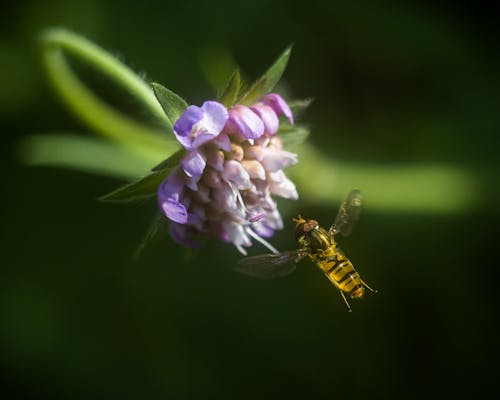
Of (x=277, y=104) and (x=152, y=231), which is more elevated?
→ (x=277, y=104)

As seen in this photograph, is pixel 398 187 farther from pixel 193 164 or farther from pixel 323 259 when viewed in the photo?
pixel 193 164

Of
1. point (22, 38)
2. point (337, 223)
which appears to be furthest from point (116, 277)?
point (337, 223)

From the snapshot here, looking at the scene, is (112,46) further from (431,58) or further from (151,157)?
(431,58)

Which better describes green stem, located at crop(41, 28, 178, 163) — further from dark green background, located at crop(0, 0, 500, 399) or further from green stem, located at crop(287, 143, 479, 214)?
green stem, located at crop(287, 143, 479, 214)

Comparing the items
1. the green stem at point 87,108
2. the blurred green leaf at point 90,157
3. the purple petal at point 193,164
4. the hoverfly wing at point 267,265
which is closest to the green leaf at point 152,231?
the purple petal at point 193,164

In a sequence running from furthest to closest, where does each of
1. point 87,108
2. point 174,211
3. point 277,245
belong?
point 277,245
point 87,108
point 174,211

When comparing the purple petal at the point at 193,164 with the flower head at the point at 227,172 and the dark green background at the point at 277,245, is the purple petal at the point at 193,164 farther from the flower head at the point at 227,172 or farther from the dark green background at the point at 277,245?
the dark green background at the point at 277,245

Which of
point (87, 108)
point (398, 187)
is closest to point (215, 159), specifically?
point (87, 108)

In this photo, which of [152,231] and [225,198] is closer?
[152,231]
